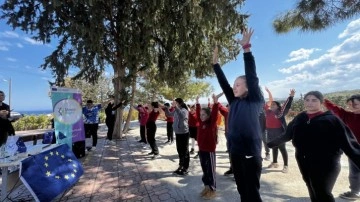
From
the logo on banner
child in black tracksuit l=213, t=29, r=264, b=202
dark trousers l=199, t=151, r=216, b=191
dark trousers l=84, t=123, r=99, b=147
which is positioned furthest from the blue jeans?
dark trousers l=84, t=123, r=99, b=147

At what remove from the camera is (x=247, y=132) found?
284 cm

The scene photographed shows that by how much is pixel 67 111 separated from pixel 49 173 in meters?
2.90

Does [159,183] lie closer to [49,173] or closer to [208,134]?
[208,134]

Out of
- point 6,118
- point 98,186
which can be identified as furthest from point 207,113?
point 6,118

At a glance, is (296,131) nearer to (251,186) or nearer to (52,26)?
(251,186)

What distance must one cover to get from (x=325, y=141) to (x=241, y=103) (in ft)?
3.58

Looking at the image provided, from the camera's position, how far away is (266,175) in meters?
6.22

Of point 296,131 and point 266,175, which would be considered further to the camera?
point 266,175

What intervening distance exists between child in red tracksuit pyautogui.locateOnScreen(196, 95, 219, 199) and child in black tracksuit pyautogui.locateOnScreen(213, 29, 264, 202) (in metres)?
1.76

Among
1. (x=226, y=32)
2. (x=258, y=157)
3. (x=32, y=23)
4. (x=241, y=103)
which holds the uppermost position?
(x=32, y=23)

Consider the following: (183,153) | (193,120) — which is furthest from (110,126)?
(183,153)

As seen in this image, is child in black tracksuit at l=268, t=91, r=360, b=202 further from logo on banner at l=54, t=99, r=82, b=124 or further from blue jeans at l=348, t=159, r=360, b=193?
logo on banner at l=54, t=99, r=82, b=124

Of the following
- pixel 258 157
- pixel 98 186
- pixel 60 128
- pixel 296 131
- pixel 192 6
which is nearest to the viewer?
pixel 258 157

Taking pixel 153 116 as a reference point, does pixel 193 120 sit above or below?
below
